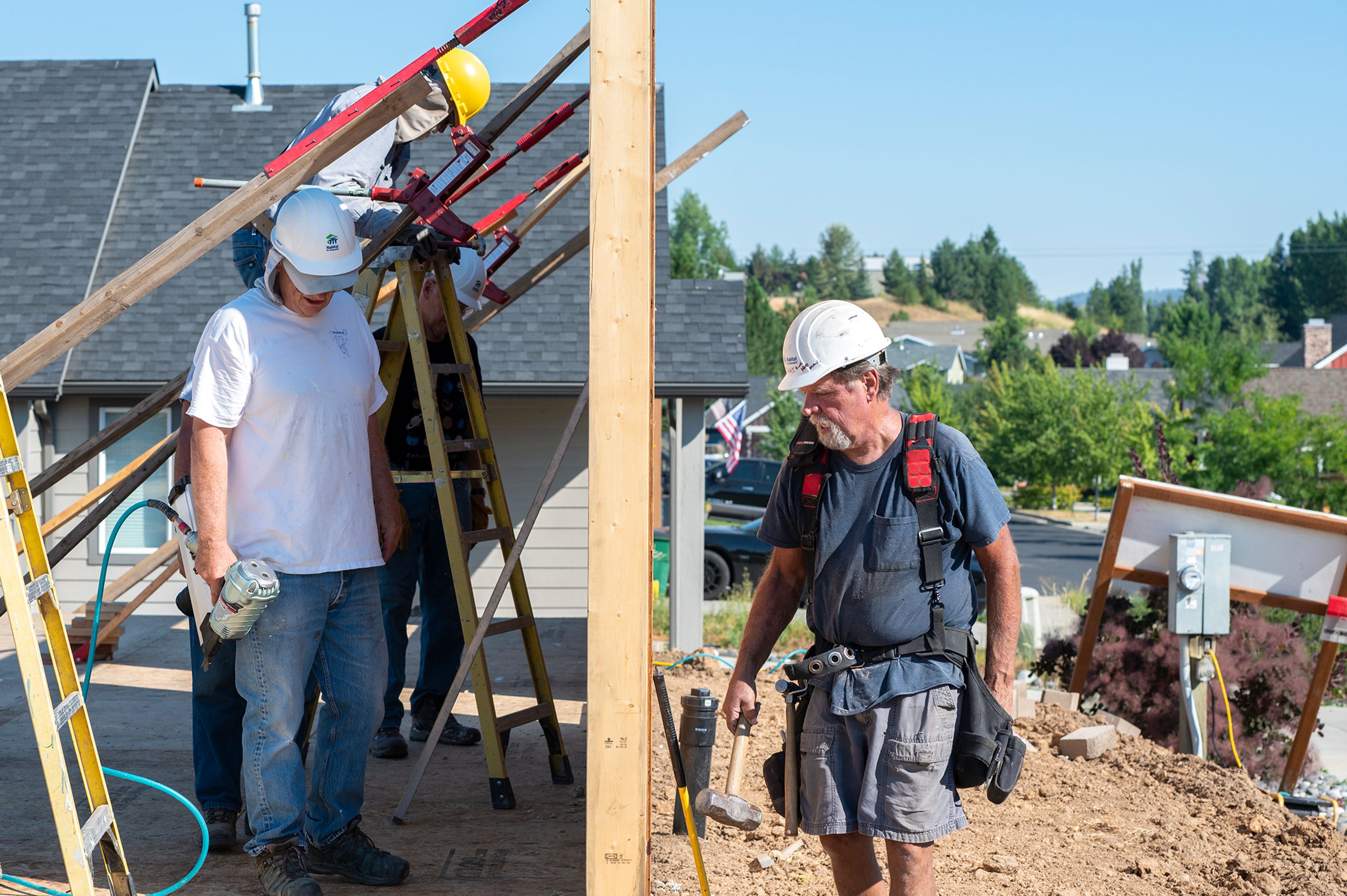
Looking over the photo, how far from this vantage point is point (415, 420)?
4.89 m

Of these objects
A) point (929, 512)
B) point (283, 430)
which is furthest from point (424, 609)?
point (929, 512)

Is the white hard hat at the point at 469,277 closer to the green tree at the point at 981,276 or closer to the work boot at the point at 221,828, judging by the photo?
the work boot at the point at 221,828

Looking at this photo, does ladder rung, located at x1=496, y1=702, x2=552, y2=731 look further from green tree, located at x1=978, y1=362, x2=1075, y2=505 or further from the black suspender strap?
green tree, located at x1=978, y1=362, x2=1075, y2=505

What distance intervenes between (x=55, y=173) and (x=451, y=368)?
343 inches

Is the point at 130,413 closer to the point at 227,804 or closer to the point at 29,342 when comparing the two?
the point at 29,342

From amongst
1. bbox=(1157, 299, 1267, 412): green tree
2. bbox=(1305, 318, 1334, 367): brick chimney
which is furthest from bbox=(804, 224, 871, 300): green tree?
bbox=(1157, 299, 1267, 412): green tree

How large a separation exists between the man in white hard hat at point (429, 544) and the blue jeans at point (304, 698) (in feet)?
3.84

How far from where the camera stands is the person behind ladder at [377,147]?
415 centimetres

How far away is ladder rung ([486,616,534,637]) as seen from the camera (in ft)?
14.6

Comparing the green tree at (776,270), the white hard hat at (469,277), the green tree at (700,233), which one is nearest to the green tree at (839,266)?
the green tree at (776,270)

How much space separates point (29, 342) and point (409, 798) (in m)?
2.10

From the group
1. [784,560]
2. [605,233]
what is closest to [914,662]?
[784,560]

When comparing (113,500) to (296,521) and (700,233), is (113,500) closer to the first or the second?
(296,521)

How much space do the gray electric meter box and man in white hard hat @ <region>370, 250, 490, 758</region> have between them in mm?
3884
